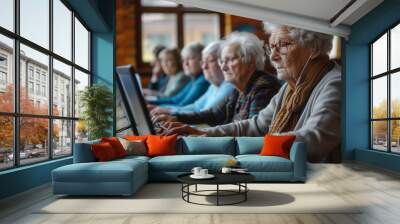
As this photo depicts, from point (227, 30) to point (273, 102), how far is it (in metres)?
1.84

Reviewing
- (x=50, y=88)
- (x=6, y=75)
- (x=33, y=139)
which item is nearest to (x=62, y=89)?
(x=50, y=88)

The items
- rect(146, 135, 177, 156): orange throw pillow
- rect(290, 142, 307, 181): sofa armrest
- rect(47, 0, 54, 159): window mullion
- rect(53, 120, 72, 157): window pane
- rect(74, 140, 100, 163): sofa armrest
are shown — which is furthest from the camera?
rect(146, 135, 177, 156): orange throw pillow

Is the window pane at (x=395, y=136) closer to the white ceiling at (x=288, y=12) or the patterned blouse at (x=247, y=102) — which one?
the white ceiling at (x=288, y=12)

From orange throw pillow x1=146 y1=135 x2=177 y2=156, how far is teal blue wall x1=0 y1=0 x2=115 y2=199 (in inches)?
56.1

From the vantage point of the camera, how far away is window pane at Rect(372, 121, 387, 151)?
772cm

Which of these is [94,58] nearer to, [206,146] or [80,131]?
[80,131]

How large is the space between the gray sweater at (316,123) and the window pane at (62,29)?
324 cm

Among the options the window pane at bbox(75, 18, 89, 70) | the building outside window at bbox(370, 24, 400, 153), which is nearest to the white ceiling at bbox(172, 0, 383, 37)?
the building outside window at bbox(370, 24, 400, 153)

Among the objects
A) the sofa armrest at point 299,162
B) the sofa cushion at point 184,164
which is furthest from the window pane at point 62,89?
the sofa armrest at point 299,162

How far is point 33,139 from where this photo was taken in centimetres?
538

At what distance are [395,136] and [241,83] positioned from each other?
313 centimetres

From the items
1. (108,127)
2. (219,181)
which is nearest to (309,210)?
(219,181)

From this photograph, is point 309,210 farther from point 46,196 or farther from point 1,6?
point 1,6

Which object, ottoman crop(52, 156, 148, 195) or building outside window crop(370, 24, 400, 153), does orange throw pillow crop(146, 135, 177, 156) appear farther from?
building outside window crop(370, 24, 400, 153)
